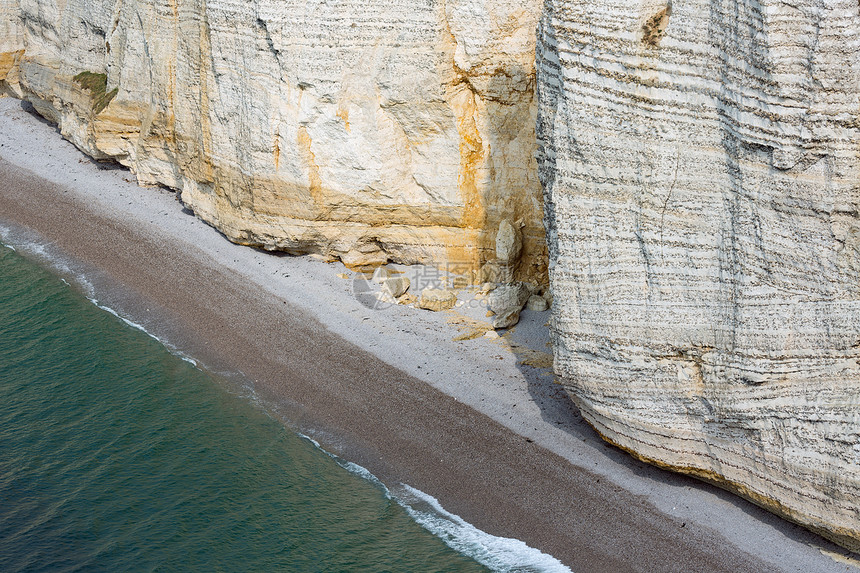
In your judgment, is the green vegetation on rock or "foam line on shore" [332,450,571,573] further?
the green vegetation on rock

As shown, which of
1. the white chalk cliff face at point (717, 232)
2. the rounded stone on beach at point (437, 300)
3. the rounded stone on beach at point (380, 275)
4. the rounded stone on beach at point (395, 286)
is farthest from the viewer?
the rounded stone on beach at point (380, 275)

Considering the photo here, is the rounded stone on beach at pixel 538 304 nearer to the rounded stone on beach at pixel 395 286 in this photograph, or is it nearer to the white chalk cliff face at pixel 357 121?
the white chalk cliff face at pixel 357 121

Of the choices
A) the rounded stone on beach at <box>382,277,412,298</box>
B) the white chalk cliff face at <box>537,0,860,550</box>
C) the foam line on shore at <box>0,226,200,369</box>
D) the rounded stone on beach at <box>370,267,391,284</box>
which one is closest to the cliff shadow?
the white chalk cliff face at <box>537,0,860,550</box>

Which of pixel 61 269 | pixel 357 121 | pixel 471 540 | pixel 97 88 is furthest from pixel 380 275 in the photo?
pixel 97 88

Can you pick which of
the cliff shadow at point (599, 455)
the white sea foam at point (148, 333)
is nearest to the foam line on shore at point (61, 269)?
the white sea foam at point (148, 333)

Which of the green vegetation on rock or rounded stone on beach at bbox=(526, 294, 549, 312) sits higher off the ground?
the green vegetation on rock

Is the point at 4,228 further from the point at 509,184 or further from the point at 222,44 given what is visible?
the point at 509,184

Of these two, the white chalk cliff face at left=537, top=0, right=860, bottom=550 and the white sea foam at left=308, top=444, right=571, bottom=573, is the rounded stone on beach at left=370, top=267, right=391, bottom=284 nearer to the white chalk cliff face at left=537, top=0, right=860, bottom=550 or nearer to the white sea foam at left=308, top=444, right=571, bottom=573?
the white sea foam at left=308, top=444, right=571, bottom=573
